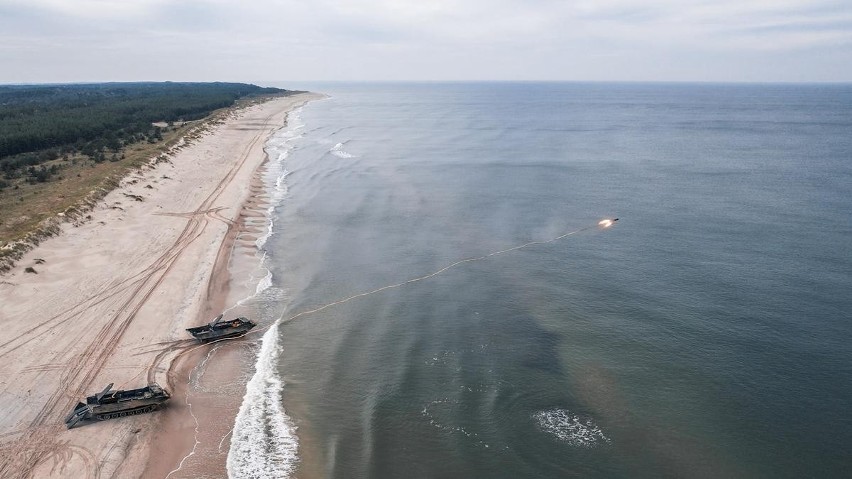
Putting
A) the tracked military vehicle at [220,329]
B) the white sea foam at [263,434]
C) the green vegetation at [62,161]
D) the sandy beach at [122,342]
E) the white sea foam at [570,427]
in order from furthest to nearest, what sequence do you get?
1. the green vegetation at [62,161]
2. the tracked military vehicle at [220,329]
3. the white sea foam at [570,427]
4. the sandy beach at [122,342]
5. the white sea foam at [263,434]

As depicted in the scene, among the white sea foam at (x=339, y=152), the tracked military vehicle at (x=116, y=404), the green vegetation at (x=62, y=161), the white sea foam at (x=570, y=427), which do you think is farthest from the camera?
the white sea foam at (x=339, y=152)

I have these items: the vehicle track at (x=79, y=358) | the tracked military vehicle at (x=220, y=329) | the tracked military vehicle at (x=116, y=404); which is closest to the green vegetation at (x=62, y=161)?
the vehicle track at (x=79, y=358)

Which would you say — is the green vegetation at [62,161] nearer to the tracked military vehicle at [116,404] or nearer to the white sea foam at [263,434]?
the tracked military vehicle at [116,404]

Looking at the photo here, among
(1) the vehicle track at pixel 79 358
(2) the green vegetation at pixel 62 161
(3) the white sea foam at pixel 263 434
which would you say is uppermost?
(2) the green vegetation at pixel 62 161

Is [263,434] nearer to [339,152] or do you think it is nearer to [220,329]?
[220,329]

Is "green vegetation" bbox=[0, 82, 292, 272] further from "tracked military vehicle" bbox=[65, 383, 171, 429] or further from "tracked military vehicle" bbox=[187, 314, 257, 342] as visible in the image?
"tracked military vehicle" bbox=[65, 383, 171, 429]

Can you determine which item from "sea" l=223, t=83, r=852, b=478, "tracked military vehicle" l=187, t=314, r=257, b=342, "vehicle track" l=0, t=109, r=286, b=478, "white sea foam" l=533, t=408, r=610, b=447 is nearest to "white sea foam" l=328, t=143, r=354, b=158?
"sea" l=223, t=83, r=852, b=478
